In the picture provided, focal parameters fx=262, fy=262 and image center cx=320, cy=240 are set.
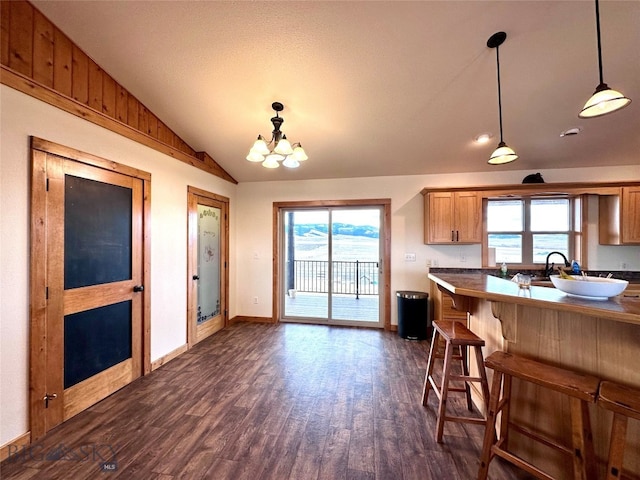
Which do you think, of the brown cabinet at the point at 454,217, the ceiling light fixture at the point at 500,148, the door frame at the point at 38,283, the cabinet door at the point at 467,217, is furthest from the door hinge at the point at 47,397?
the cabinet door at the point at 467,217

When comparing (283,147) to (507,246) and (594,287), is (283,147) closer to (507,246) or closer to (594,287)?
(594,287)

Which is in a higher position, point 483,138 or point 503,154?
point 483,138

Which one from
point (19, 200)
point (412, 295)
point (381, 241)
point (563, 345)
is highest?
point (19, 200)

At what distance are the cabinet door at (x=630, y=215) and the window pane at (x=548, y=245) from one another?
0.58 m

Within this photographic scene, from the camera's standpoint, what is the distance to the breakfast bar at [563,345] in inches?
51.8

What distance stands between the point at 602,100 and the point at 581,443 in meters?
1.83

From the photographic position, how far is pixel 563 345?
5.06 ft

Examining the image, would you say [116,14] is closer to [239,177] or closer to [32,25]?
[32,25]

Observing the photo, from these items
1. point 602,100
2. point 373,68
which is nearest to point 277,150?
point 373,68

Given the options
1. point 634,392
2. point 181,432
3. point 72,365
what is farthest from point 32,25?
point 634,392

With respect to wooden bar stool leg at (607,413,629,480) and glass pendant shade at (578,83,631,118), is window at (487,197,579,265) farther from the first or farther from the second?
wooden bar stool leg at (607,413,629,480)

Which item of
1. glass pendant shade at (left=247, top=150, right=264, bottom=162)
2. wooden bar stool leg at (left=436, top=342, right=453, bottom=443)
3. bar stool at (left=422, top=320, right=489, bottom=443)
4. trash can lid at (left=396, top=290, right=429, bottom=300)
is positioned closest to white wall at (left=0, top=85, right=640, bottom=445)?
trash can lid at (left=396, top=290, right=429, bottom=300)

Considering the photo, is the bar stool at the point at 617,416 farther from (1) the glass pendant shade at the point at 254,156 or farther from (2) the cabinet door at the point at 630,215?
(2) the cabinet door at the point at 630,215

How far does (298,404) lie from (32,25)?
11.4ft
